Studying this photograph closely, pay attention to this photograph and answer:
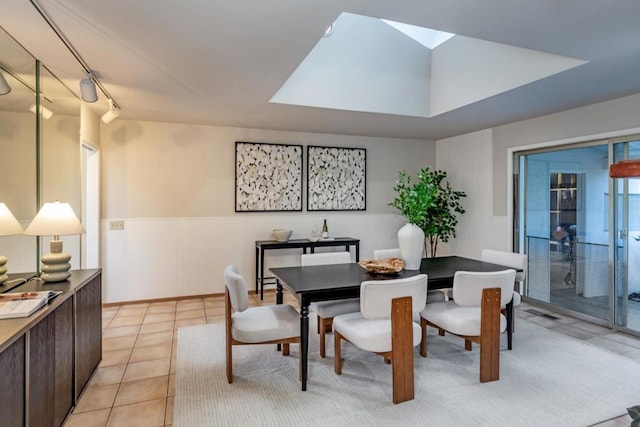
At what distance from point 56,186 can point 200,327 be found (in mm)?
1866

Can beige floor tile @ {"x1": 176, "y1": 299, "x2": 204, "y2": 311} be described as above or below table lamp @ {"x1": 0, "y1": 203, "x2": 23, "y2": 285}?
below

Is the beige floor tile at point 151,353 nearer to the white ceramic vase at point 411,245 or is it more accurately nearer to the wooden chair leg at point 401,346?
the wooden chair leg at point 401,346

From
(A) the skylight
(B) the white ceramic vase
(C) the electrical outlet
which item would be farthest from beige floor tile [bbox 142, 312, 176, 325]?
(A) the skylight

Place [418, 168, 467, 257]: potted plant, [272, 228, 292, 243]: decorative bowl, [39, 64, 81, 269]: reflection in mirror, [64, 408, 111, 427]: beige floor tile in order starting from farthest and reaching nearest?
[418, 168, 467, 257]: potted plant < [272, 228, 292, 243]: decorative bowl < [39, 64, 81, 269]: reflection in mirror < [64, 408, 111, 427]: beige floor tile

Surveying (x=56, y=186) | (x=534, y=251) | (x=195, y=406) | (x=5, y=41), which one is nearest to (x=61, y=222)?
(x=56, y=186)

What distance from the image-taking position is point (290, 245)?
16.0 feet

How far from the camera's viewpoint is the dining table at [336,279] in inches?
95.7

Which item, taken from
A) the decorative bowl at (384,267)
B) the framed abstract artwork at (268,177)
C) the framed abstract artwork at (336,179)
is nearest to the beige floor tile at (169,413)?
the decorative bowl at (384,267)

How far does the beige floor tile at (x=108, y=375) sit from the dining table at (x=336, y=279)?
4.36 feet

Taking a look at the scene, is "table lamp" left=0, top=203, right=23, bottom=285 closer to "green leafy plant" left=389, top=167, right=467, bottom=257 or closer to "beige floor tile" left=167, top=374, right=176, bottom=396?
"beige floor tile" left=167, top=374, right=176, bottom=396

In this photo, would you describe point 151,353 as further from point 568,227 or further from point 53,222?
point 568,227

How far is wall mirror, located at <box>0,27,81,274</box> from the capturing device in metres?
2.25

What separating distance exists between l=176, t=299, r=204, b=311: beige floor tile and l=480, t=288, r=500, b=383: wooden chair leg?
10.7ft

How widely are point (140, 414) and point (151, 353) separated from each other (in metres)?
0.97
